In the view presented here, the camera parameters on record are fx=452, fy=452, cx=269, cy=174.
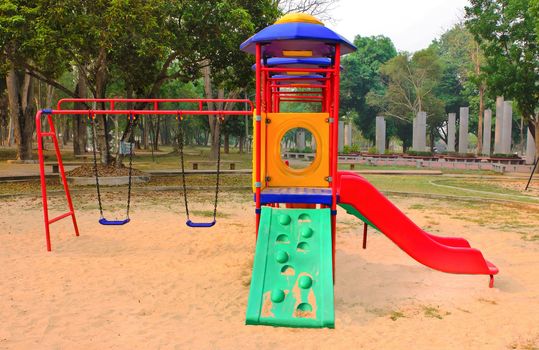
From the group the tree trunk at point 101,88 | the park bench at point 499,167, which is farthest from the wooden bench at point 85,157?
the park bench at point 499,167

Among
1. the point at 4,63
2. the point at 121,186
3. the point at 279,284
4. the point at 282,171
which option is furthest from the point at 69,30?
the point at 279,284

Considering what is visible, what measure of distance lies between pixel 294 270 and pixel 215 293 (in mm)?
1296

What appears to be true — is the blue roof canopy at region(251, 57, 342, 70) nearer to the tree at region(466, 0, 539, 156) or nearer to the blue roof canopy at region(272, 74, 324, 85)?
the blue roof canopy at region(272, 74, 324, 85)

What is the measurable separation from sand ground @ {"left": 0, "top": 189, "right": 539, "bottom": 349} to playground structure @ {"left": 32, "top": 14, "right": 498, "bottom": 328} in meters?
0.34

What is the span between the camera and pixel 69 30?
51.6 feet

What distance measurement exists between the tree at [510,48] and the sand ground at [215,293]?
17366 millimetres

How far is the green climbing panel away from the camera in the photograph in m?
5.07

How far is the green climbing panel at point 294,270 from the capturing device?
507cm

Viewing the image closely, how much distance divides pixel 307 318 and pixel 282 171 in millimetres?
2599

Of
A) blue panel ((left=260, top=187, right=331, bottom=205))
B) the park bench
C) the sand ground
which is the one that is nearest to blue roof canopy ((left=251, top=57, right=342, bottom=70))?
blue panel ((left=260, top=187, right=331, bottom=205))

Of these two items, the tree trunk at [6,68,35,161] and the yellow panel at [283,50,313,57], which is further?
the tree trunk at [6,68,35,161]

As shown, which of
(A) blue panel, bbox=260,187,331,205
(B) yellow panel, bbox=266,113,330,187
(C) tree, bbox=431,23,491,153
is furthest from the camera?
(C) tree, bbox=431,23,491,153

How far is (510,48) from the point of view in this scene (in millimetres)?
25516

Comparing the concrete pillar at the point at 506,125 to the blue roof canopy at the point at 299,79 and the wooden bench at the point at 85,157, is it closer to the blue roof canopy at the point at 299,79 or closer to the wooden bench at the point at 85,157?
the wooden bench at the point at 85,157
